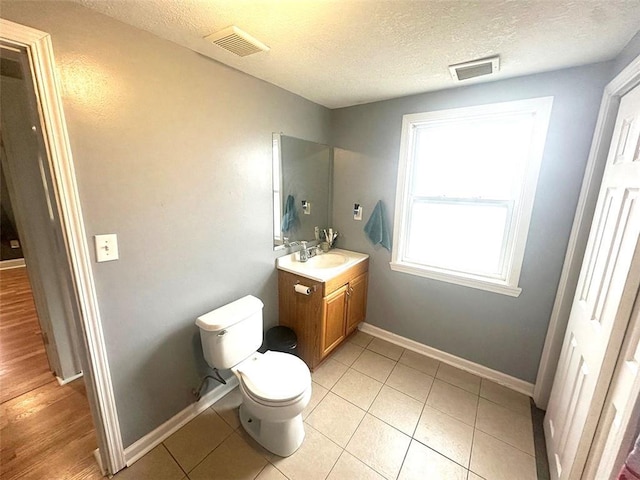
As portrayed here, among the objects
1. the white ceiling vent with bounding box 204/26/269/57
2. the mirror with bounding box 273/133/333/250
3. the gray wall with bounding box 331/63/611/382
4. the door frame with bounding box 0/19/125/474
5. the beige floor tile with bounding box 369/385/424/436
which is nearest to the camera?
the door frame with bounding box 0/19/125/474

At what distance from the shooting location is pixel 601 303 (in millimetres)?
1114

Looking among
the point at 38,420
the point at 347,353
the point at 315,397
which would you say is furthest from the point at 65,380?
the point at 347,353

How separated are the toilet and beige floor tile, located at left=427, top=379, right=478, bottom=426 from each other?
1.02m

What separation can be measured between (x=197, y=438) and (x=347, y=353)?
1.29 meters

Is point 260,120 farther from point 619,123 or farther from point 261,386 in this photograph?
point 619,123

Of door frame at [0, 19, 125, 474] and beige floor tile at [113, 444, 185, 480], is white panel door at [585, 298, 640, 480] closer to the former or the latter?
beige floor tile at [113, 444, 185, 480]

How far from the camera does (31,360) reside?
2.09 m

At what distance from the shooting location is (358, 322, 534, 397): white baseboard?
193cm

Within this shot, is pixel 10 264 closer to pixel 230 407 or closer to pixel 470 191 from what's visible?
pixel 230 407

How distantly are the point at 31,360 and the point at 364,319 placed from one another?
2937 millimetres

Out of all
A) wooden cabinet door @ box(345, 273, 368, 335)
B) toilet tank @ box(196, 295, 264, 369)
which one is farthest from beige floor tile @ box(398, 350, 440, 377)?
toilet tank @ box(196, 295, 264, 369)

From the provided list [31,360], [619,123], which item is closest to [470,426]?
[619,123]

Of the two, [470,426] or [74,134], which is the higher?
[74,134]

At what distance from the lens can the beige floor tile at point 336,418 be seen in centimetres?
157
